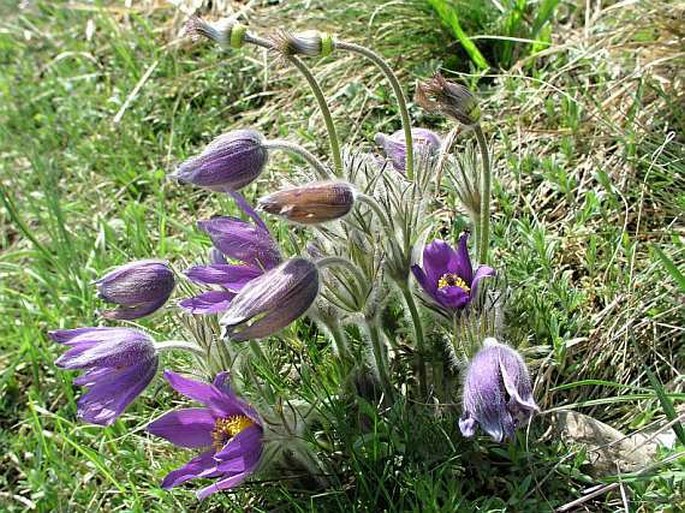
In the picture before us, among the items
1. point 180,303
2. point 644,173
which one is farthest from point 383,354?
point 644,173

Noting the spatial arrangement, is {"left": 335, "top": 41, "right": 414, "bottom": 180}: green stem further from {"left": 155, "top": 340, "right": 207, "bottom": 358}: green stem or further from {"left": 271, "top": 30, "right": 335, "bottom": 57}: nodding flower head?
A: {"left": 155, "top": 340, "right": 207, "bottom": 358}: green stem

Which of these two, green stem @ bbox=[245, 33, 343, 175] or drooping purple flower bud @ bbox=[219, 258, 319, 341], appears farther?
green stem @ bbox=[245, 33, 343, 175]

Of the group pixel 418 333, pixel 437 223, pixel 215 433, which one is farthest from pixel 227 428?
pixel 437 223

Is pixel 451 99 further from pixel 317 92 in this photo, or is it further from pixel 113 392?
pixel 113 392

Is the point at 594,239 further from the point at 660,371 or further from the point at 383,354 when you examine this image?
the point at 383,354

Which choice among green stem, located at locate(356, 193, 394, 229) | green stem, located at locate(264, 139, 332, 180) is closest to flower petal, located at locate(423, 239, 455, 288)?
green stem, located at locate(356, 193, 394, 229)

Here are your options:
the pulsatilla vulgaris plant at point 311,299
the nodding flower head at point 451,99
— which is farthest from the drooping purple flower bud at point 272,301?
the nodding flower head at point 451,99
